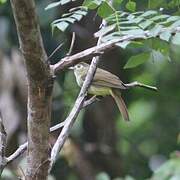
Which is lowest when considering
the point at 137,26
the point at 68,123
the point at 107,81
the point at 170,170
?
the point at 170,170

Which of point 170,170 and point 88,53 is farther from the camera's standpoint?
point 170,170

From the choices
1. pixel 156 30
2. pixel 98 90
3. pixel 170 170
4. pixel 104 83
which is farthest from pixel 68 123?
pixel 104 83

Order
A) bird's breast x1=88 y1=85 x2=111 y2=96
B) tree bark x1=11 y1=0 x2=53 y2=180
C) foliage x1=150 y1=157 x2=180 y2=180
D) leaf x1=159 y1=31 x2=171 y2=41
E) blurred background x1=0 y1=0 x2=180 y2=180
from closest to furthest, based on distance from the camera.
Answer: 1. tree bark x1=11 y1=0 x2=53 y2=180
2. leaf x1=159 y1=31 x2=171 y2=41
3. foliage x1=150 y1=157 x2=180 y2=180
4. bird's breast x1=88 y1=85 x2=111 y2=96
5. blurred background x1=0 y1=0 x2=180 y2=180

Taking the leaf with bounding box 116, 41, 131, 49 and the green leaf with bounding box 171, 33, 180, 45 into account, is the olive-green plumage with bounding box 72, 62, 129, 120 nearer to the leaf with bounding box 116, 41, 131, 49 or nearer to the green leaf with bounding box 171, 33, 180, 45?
the green leaf with bounding box 171, 33, 180, 45

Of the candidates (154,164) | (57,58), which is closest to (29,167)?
(57,58)

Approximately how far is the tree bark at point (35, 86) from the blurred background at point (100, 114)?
1843mm

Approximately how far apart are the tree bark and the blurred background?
184 cm

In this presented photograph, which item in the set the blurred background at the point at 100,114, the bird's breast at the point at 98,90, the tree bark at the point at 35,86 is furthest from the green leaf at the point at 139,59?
the blurred background at the point at 100,114

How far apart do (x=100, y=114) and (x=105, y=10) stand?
296 cm

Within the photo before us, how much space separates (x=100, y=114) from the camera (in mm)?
4906

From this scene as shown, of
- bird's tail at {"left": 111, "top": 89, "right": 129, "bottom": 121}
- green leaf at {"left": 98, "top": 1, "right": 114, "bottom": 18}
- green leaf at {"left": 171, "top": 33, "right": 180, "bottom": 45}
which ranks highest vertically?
green leaf at {"left": 98, "top": 1, "right": 114, "bottom": 18}

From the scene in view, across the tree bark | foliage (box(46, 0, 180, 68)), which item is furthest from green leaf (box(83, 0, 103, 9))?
the tree bark

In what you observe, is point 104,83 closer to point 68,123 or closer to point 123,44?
point 68,123

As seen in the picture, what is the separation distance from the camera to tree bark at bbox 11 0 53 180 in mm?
1562
